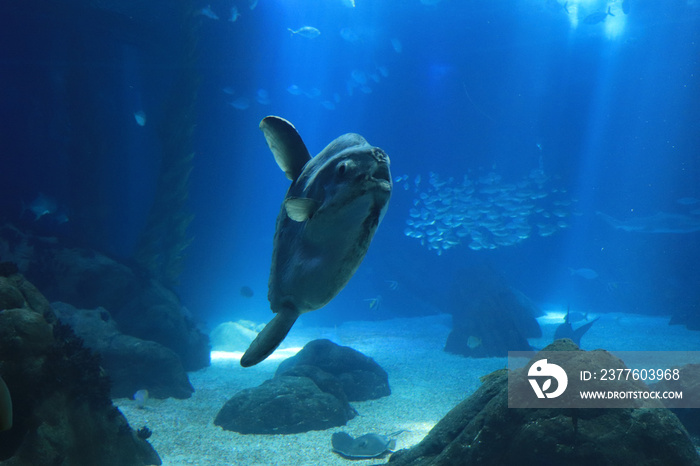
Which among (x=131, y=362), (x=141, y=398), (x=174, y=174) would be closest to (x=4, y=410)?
(x=141, y=398)

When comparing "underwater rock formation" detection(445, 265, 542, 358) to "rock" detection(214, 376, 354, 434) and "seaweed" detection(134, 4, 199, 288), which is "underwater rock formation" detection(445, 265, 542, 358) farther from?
"seaweed" detection(134, 4, 199, 288)

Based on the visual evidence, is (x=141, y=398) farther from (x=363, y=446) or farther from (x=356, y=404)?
(x=363, y=446)

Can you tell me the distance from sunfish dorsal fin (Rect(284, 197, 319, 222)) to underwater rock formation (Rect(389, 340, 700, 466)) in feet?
10.2

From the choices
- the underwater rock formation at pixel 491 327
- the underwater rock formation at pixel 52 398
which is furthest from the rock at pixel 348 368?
the underwater rock formation at pixel 52 398

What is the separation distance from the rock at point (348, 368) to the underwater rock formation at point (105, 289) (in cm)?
369

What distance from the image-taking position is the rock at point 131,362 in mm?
8047

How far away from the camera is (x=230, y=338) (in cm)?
1558

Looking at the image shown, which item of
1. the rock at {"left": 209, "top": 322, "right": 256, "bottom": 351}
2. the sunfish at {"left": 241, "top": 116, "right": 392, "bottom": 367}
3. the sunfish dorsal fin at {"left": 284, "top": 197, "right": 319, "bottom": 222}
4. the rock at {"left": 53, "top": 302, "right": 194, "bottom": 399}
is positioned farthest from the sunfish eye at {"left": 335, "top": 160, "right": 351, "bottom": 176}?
the rock at {"left": 209, "top": 322, "right": 256, "bottom": 351}

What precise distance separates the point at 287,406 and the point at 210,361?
636 cm

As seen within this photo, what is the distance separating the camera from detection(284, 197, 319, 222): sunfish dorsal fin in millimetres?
1150

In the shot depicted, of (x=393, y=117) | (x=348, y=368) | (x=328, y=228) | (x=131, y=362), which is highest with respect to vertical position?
(x=393, y=117)

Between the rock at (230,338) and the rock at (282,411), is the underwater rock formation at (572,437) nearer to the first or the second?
the rock at (282,411)

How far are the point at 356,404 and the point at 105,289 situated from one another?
824 centimetres

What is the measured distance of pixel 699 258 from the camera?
24.4m
